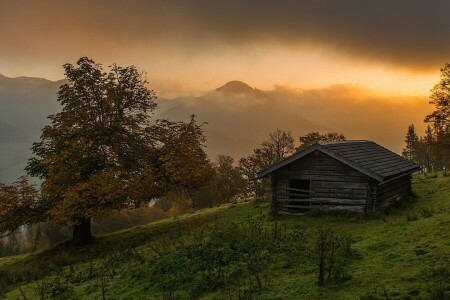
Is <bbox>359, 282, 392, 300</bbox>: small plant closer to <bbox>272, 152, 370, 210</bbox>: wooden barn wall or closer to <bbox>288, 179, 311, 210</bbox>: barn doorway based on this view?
<bbox>272, 152, 370, 210</bbox>: wooden barn wall

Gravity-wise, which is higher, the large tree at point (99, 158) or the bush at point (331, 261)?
the large tree at point (99, 158)

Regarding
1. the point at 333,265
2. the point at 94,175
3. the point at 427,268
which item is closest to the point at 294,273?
the point at 333,265

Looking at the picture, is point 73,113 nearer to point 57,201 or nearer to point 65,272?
point 57,201

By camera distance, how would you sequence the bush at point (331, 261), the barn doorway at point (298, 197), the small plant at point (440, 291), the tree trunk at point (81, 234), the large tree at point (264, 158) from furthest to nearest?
the large tree at point (264, 158), the tree trunk at point (81, 234), the barn doorway at point (298, 197), the bush at point (331, 261), the small plant at point (440, 291)

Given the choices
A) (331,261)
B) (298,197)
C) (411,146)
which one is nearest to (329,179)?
(298,197)

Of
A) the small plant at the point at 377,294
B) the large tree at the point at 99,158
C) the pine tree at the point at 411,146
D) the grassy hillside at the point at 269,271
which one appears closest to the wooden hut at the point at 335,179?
the grassy hillside at the point at 269,271

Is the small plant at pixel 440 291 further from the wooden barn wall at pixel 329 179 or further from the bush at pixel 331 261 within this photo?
→ the wooden barn wall at pixel 329 179

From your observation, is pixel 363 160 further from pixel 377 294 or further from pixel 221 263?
pixel 377 294

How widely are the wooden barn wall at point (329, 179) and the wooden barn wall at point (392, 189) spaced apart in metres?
1.44

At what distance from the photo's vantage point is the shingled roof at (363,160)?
23328 millimetres

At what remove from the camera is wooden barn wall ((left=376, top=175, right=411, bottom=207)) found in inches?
965

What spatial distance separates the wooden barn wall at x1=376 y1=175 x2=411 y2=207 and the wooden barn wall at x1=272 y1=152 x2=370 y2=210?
4.73 feet

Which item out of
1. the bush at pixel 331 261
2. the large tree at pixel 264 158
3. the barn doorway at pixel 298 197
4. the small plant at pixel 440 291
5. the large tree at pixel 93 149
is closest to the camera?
the small plant at pixel 440 291

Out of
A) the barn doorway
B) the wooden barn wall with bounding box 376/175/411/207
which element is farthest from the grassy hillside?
the barn doorway
